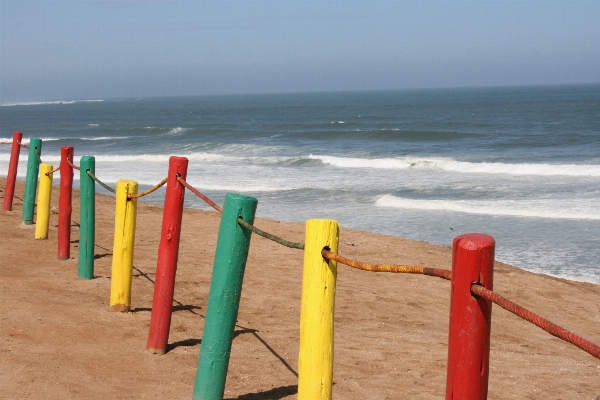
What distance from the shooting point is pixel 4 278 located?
6.54 m

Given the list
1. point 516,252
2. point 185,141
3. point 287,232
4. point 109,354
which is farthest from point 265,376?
point 185,141

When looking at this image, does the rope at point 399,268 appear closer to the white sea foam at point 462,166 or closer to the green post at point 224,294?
the green post at point 224,294

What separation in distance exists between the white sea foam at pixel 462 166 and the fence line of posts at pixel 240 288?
1844cm

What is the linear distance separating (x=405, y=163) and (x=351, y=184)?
6535 mm

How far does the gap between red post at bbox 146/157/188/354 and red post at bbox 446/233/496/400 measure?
2.79 meters

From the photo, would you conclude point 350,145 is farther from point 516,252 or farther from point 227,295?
point 227,295

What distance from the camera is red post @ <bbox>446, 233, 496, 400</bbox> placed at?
2.06 metres

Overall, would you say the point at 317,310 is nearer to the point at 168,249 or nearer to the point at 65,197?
the point at 168,249

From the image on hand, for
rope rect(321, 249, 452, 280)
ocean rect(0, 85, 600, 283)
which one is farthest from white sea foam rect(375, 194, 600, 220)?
rope rect(321, 249, 452, 280)

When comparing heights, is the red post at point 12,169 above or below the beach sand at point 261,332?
above

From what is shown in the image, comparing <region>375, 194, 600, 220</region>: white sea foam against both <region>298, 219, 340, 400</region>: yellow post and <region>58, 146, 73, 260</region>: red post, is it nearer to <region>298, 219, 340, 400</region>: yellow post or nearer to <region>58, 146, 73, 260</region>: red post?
<region>58, 146, 73, 260</region>: red post

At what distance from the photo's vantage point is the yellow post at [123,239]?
548 cm

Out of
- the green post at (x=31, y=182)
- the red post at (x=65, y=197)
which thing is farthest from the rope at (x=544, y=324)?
the green post at (x=31, y=182)

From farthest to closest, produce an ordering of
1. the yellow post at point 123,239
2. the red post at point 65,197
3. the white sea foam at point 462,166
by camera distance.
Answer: the white sea foam at point 462,166 → the red post at point 65,197 → the yellow post at point 123,239
